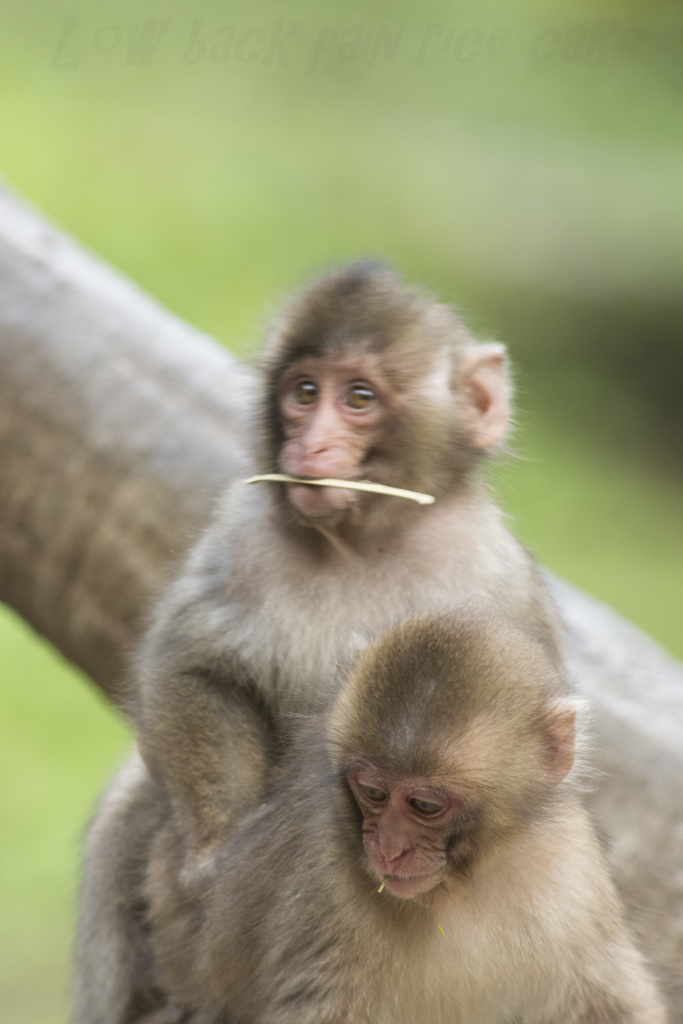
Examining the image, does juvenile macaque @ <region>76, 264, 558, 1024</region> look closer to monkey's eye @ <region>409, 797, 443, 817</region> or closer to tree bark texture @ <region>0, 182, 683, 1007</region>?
monkey's eye @ <region>409, 797, 443, 817</region>

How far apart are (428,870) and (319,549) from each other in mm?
861

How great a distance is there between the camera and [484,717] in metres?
2.23

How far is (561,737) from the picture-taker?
2.33 meters

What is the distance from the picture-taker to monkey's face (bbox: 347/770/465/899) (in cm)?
220

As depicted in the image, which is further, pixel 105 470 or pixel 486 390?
pixel 105 470

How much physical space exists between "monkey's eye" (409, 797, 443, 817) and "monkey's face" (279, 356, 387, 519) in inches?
28.6

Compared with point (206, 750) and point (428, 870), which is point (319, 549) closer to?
point (206, 750)

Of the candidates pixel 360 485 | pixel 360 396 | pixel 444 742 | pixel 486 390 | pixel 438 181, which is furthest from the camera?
pixel 438 181

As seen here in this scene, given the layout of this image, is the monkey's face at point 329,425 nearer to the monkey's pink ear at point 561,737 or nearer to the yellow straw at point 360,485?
the yellow straw at point 360,485

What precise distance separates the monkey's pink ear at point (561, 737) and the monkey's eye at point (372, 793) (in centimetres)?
33

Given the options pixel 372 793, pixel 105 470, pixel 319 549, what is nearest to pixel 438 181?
pixel 105 470

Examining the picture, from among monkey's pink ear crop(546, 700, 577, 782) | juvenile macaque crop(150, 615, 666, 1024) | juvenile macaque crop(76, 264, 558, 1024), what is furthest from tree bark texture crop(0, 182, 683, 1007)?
monkey's pink ear crop(546, 700, 577, 782)

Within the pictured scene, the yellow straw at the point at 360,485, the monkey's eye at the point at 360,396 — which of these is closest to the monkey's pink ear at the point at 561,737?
the yellow straw at the point at 360,485

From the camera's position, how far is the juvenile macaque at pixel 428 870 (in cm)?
221
